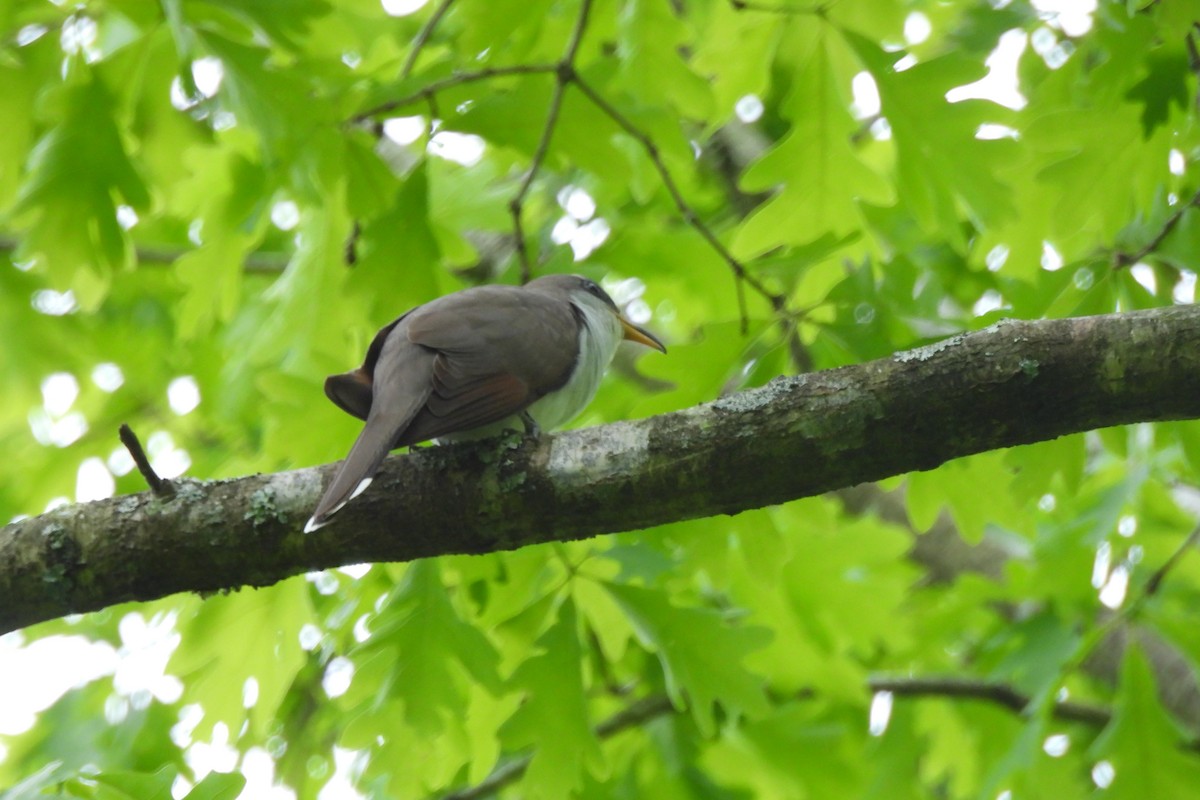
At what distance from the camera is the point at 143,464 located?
7.67 ft

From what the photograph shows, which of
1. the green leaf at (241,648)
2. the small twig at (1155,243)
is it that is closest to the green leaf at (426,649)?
the green leaf at (241,648)

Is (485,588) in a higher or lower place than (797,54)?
lower

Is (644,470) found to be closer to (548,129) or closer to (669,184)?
(669,184)

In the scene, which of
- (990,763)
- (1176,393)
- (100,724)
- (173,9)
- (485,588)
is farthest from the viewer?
(100,724)

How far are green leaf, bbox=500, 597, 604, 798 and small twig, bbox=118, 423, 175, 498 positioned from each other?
1000 millimetres

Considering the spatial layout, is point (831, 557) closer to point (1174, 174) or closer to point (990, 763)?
point (990, 763)

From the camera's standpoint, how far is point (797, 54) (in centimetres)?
345

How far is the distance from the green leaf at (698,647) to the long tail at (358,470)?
860 millimetres

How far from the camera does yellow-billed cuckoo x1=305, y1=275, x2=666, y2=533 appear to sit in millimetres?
2525

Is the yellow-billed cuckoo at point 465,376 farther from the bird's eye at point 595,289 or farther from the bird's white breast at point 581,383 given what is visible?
the bird's eye at point 595,289

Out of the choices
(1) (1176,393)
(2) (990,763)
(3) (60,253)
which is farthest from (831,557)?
(3) (60,253)

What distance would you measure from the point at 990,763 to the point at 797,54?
10.1ft

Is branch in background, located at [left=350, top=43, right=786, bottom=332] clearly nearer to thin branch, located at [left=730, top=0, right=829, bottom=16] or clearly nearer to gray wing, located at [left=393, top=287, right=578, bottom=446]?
gray wing, located at [left=393, top=287, right=578, bottom=446]

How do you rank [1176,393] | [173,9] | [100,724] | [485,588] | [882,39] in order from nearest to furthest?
[1176,393] → [173,9] → [485,588] → [882,39] → [100,724]
